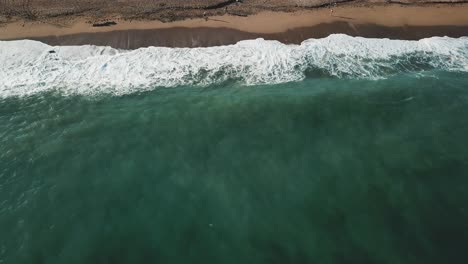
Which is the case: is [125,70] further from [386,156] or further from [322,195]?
[386,156]

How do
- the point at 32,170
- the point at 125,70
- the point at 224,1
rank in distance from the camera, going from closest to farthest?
1. the point at 32,170
2. the point at 125,70
3. the point at 224,1

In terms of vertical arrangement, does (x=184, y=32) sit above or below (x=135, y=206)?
above

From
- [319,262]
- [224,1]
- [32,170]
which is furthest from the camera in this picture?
[224,1]

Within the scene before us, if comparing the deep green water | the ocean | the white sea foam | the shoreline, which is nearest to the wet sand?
the shoreline

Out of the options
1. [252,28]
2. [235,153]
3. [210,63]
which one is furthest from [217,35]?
[235,153]

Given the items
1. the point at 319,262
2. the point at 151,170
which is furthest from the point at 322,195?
the point at 151,170

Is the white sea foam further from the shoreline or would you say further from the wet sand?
the shoreline

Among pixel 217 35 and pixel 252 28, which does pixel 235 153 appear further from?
pixel 252 28

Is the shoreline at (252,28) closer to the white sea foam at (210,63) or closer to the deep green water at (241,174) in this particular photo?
the white sea foam at (210,63)
